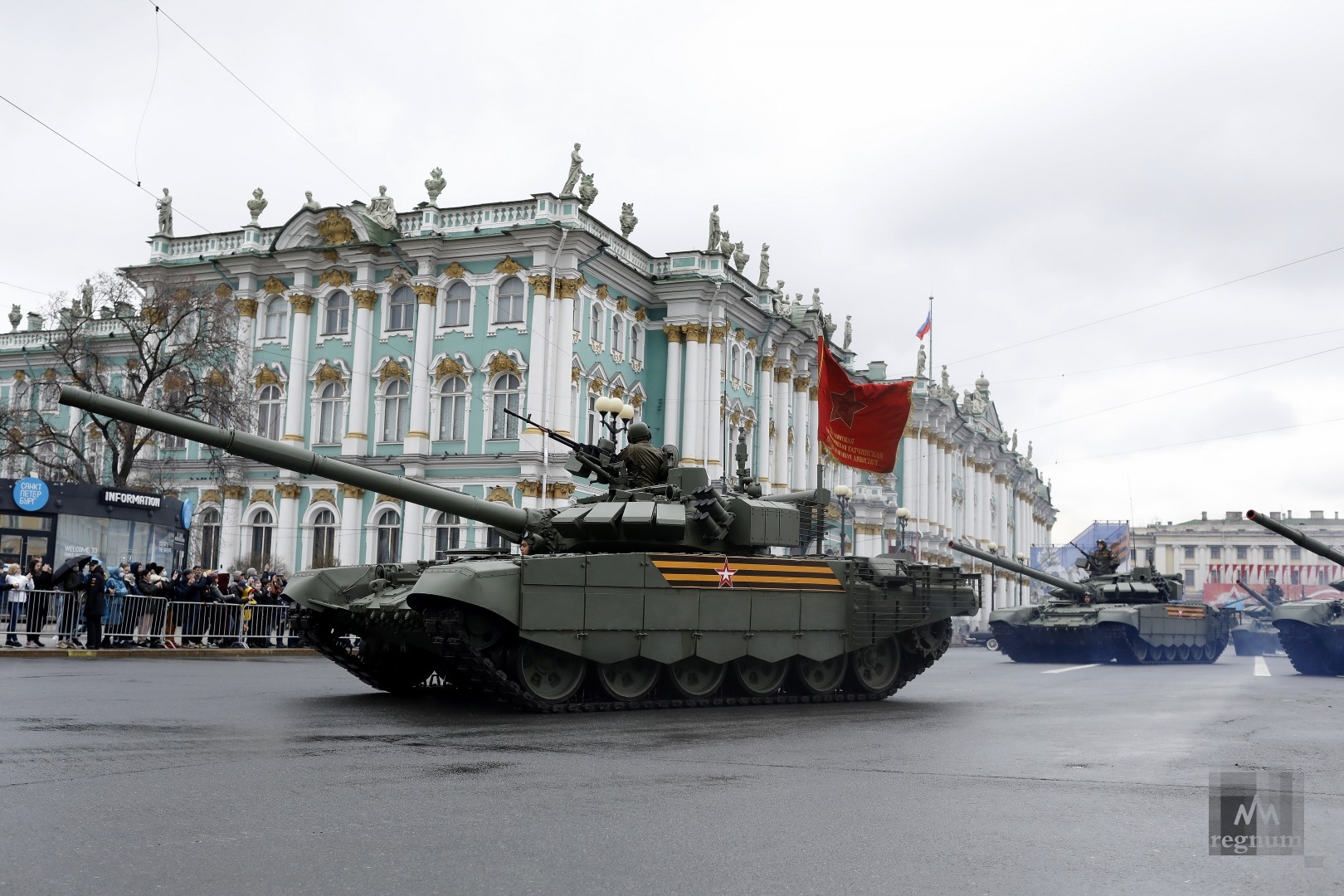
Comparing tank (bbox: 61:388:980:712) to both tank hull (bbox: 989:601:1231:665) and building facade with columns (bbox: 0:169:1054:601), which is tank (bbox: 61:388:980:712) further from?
building facade with columns (bbox: 0:169:1054:601)

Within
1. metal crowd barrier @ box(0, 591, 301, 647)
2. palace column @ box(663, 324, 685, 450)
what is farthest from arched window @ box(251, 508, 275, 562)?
metal crowd barrier @ box(0, 591, 301, 647)

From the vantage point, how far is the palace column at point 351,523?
41.5m

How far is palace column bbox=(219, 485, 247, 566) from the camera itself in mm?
43500

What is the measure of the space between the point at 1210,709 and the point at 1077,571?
66.9 meters

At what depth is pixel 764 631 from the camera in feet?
48.8

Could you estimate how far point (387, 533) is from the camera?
41.6 meters

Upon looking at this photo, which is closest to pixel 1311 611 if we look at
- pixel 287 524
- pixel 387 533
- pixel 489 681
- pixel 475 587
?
pixel 489 681

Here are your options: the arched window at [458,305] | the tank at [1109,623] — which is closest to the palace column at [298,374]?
the arched window at [458,305]

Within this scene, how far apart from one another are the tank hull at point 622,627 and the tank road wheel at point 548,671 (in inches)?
0.5

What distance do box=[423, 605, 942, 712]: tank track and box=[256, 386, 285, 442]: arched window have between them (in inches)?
1235

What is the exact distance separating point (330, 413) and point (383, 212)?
6.77 metres

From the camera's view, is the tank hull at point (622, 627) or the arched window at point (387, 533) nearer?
the tank hull at point (622, 627)

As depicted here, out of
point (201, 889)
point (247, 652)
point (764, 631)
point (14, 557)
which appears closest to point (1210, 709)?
point (764, 631)

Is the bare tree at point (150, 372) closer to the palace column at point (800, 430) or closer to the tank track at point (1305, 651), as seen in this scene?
the palace column at point (800, 430)
